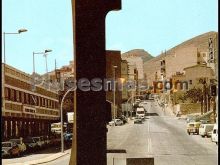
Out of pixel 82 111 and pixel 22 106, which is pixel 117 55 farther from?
pixel 82 111

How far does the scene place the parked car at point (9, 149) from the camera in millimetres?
40344

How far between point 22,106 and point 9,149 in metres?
13.1

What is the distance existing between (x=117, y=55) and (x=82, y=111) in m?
149

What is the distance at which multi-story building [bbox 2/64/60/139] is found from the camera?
4755 cm

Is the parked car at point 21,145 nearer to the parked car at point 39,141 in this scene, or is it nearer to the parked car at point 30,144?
the parked car at point 30,144

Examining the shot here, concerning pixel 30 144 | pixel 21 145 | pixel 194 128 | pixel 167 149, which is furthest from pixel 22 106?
pixel 194 128

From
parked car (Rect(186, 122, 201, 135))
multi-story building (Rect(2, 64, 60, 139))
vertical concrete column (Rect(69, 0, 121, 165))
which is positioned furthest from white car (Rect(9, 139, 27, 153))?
vertical concrete column (Rect(69, 0, 121, 165))

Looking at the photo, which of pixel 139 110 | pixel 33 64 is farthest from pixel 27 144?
pixel 139 110

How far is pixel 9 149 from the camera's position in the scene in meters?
40.7

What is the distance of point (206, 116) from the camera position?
8712cm

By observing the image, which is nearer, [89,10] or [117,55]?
[89,10]

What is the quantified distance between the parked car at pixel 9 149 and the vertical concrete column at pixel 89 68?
99.3ft

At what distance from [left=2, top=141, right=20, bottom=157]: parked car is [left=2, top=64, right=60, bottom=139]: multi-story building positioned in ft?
13.8

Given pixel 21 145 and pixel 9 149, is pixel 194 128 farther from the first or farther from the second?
pixel 9 149
